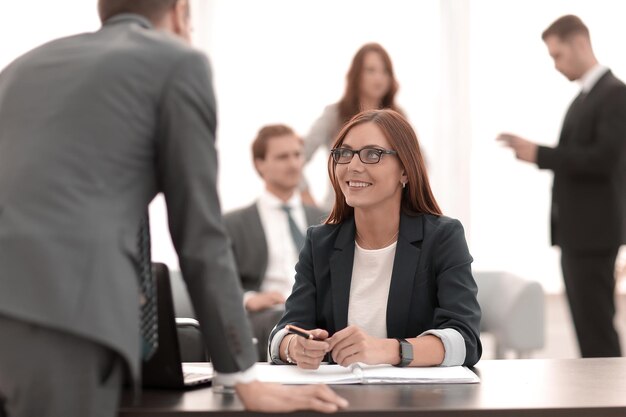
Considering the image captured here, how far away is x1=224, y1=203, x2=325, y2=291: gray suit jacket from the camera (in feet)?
14.6

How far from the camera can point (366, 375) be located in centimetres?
198

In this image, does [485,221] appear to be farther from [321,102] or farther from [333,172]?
[333,172]

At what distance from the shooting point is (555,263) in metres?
6.26

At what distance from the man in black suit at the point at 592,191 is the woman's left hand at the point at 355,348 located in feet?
8.12

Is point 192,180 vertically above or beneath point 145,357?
above

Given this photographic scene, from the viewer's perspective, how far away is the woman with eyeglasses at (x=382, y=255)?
93.9 inches

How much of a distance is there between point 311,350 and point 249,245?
2.41 metres

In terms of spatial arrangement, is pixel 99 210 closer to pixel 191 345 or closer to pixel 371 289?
pixel 371 289

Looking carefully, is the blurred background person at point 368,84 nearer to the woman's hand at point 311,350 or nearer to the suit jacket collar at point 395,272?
the suit jacket collar at point 395,272

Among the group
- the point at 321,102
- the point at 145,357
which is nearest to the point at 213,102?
the point at 145,357

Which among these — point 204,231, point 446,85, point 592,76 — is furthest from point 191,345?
point 446,85

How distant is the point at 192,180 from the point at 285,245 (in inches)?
115

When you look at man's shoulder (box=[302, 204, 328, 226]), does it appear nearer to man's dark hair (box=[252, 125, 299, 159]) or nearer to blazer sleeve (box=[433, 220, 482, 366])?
man's dark hair (box=[252, 125, 299, 159])

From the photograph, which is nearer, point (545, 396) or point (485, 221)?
point (545, 396)
